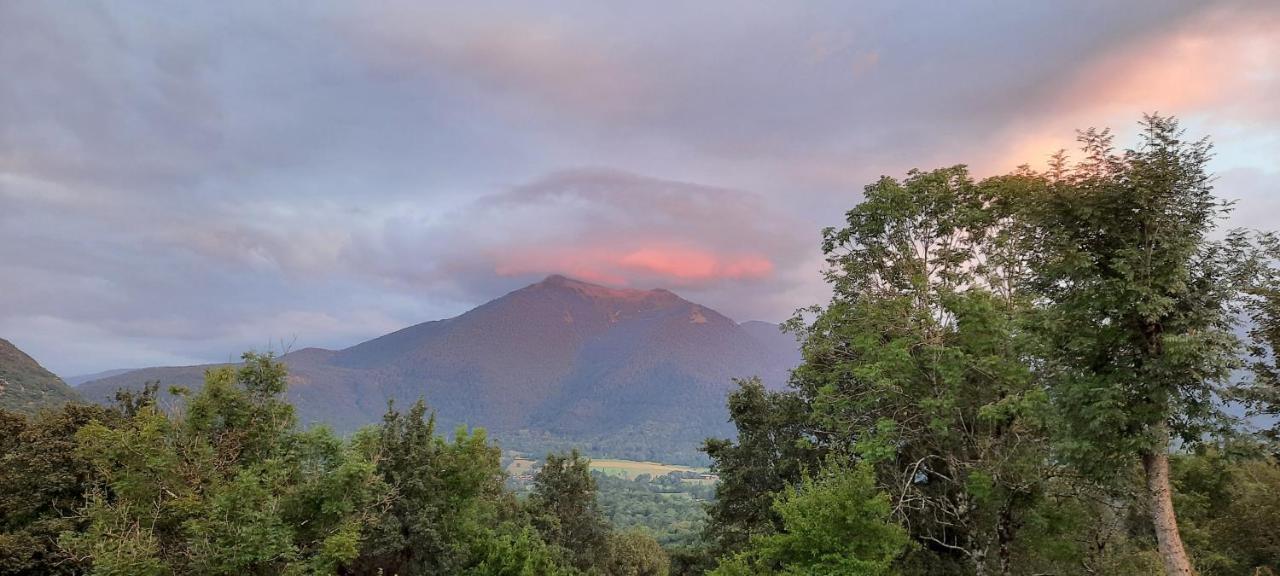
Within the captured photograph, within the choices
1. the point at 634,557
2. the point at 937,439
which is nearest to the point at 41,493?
the point at 937,439

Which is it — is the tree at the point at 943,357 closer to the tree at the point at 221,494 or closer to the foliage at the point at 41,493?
the tree at the point at 221,494

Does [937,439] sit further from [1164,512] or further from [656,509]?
[656,509]

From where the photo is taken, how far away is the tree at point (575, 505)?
41.6m

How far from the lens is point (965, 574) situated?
20.5 metres

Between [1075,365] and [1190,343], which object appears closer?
[1190,343]

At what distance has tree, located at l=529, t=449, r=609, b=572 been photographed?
136ft

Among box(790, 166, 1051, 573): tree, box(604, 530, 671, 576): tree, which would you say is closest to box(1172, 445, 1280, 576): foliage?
box(790, 166, 1051, 573): tree

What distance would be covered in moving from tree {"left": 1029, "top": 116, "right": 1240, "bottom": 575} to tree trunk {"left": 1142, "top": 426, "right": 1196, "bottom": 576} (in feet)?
0.08

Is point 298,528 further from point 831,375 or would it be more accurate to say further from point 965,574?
point 965,574

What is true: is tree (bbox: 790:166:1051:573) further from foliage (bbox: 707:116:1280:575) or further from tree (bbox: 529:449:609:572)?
tree (bbox: 529:449:609:572)

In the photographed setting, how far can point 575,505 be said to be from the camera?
42.9 metres

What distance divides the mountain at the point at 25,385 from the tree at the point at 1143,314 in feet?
281

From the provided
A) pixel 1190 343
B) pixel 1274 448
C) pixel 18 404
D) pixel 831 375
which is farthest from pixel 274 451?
pixel 18 404

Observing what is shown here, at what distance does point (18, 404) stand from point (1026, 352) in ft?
310
